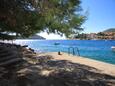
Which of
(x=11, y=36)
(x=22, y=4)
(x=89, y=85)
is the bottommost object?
(x=89, y=85)

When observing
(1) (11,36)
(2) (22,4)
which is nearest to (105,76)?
(2) (22,4)

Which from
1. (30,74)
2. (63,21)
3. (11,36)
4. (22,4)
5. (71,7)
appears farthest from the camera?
(11,36)

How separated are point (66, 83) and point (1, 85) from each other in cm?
283

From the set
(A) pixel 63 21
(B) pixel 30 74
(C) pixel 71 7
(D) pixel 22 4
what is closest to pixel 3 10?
(D) pixel 22 4

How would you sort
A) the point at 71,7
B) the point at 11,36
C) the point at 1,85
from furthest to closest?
1. the point at 11,36
2. the point at 71,7
3. the point at 1,85

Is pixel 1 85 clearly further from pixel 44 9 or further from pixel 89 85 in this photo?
pixel 44 9

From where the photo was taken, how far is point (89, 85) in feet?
32.2

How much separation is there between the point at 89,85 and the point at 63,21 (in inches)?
535

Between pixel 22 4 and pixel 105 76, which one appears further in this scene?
pixel 105 76

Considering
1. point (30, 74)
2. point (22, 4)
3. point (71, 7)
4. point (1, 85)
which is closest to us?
point (1, 85)

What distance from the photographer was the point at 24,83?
9.98 meters

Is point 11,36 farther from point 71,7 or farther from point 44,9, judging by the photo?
point 44,9

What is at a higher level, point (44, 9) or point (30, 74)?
point (44, 9)

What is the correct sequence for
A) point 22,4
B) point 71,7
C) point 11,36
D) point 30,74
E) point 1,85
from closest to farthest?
point 1,85 < point 22,4 < point 30,74 < point 71,7 < point 11,36
